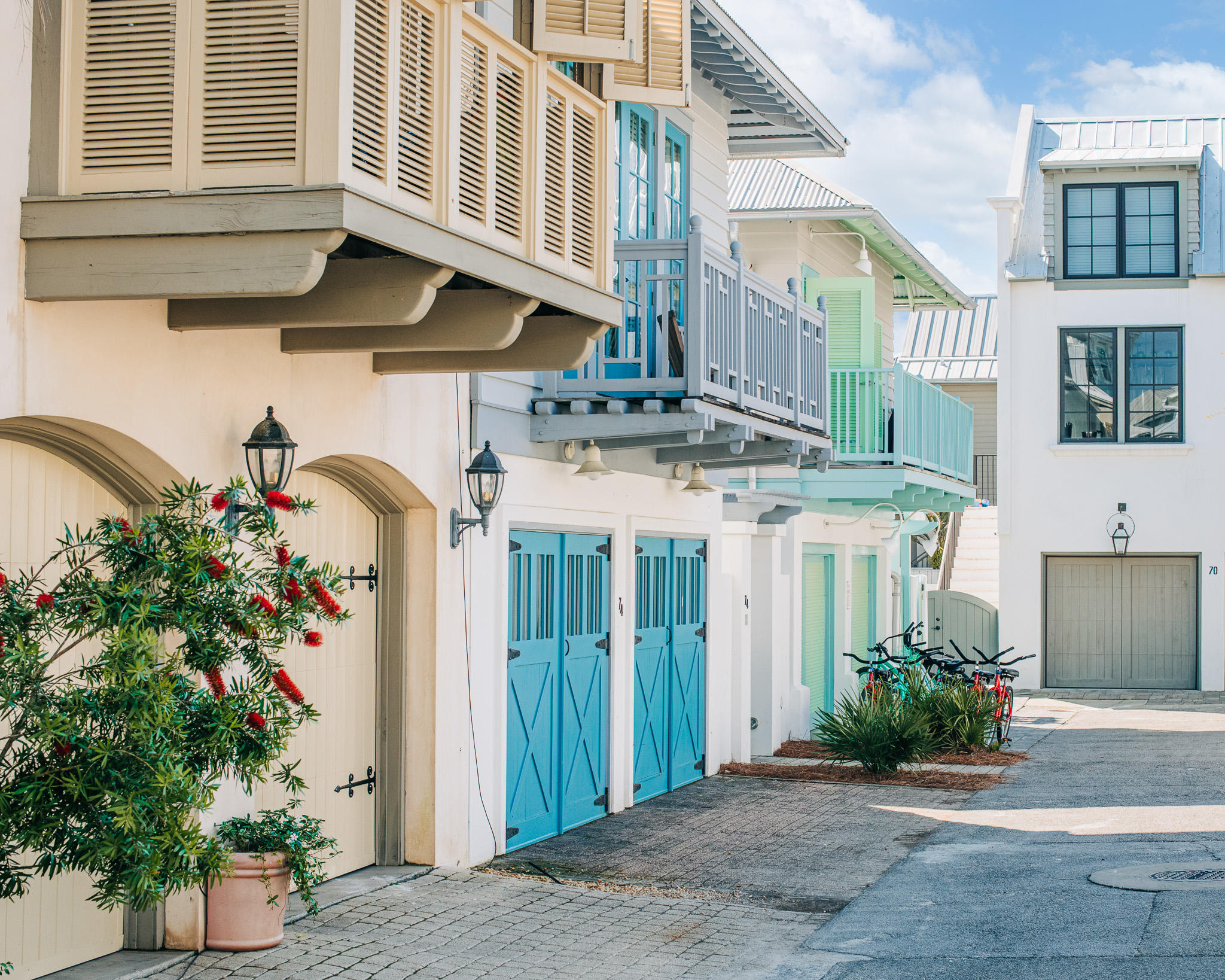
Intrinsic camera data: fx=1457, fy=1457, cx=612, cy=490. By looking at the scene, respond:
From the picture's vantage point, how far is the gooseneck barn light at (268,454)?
6957 mm

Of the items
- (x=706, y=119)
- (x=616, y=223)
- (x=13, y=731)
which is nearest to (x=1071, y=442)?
(x=706, y=119)

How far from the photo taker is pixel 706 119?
1345cm

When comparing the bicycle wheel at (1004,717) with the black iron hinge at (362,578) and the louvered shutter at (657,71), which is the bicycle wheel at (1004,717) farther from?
the louvered shutter at (657,71)

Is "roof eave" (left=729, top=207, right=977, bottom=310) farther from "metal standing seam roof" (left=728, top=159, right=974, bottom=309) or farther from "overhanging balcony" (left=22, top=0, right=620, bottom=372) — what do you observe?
"overhanging balcony" (left=22, top=0, right=620, bottom=372)

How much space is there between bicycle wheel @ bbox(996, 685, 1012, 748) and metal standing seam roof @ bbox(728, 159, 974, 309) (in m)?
5.54

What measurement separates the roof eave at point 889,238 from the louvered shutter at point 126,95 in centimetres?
1047

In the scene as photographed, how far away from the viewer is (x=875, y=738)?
Answer: 1383 centimetres

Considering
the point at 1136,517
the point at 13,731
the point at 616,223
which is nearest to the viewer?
the point at 13,731

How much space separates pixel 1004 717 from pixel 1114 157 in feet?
38.3

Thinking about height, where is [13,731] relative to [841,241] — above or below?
below

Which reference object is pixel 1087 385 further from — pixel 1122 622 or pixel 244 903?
pixel 244 903

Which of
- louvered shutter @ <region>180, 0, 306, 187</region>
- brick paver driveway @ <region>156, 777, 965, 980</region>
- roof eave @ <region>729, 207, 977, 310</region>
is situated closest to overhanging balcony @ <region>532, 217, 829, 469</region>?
brick paver driveway @ <region>156, 777, 965, 980</region>

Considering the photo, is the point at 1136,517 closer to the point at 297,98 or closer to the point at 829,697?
the point at 829,697

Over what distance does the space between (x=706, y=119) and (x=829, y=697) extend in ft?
25.8
